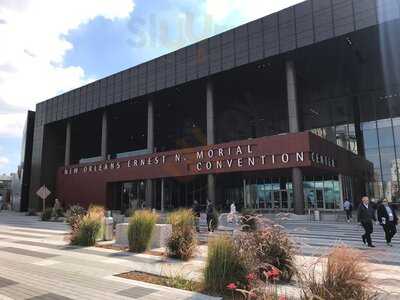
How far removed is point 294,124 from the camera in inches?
1277

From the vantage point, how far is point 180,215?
11328 mm

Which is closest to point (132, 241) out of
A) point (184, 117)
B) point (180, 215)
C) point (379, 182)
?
point (180, 215)

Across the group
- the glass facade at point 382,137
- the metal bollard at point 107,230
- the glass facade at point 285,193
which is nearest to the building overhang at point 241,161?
the glass facade at point 382,137

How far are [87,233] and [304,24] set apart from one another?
2564 cm

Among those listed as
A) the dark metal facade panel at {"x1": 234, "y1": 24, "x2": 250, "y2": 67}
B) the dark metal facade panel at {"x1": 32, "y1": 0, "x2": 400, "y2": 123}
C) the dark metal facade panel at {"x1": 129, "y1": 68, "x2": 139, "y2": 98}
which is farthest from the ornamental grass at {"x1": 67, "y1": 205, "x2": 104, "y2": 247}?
the dark metal facade panel at {"x1": 129, "y1": 68, "x2": 139, "y2": 98}

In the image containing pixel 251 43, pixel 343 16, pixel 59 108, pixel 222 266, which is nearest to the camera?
pixel 222 266

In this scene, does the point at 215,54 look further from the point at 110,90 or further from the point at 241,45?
the point at 110,90

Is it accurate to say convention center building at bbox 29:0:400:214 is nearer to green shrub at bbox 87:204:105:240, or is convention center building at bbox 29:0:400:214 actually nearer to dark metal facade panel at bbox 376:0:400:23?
dark metal facade panel at bbox 376:0:400:23

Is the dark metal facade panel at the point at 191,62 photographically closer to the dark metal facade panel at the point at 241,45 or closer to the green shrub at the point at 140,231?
the dark metal facade panel at the point at 241,45

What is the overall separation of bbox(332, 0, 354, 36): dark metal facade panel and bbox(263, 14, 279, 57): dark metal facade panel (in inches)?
199

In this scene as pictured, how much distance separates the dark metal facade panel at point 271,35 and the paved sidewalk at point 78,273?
83.8 ft

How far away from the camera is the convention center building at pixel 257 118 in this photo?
31.5 m

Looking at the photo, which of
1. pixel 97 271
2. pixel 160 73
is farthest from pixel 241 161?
pixel 97 271

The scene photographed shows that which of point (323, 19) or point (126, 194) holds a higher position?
point (323, 19)
